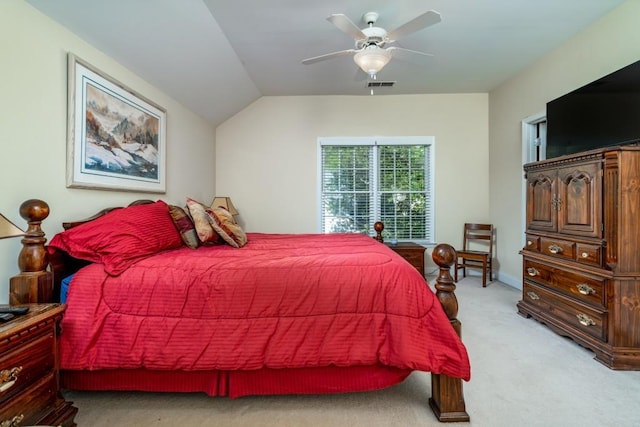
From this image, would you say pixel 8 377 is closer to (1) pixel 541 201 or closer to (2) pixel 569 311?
(2) pixel 569 311

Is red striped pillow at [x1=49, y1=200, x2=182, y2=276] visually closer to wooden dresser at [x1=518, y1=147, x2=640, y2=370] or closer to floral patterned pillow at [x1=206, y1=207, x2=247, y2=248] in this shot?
floral patterned pillow at [x1=206, y1=207, x2=247, y2=248]

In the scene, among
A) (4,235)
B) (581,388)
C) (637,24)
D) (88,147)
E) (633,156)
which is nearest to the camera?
(4,235)

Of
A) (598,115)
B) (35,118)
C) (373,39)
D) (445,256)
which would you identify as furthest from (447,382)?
(35,118)

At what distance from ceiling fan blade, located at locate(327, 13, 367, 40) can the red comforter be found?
171cm

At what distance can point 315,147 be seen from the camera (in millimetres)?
4477

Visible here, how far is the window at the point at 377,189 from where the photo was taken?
14.8ft

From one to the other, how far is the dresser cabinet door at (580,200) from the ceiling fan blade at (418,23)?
1525mm

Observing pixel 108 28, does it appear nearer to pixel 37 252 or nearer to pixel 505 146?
pixel 37 252

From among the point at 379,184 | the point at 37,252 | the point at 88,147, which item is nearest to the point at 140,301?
the point at 37,252

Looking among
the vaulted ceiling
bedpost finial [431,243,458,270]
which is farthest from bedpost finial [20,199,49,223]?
bedpost finial [431,243,458,270]

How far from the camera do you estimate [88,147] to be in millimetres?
2076

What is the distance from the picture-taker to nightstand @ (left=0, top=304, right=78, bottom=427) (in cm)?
106

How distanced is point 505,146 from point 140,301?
4.54m

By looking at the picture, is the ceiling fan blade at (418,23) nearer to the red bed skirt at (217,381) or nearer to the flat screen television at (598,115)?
the flat screen television at (598,115)
